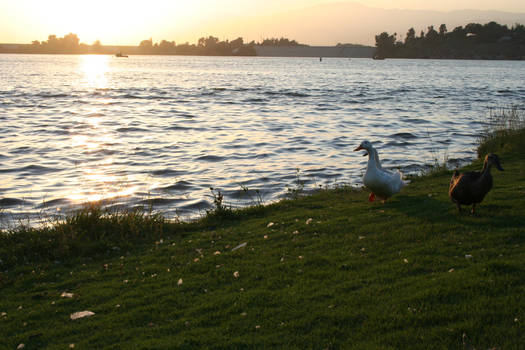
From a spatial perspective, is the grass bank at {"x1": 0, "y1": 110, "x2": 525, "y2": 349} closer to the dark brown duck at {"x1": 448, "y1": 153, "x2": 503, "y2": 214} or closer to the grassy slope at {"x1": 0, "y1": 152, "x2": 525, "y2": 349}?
the grassy slope at {"x1": 0, "y1": 152, "x2": 525, "y2": 349}

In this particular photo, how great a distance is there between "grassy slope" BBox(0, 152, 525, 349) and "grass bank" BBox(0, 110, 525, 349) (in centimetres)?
2

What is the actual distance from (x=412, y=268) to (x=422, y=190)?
7118 millimetres

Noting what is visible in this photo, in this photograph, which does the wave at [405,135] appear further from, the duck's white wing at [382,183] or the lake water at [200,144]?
the duck's white wing at [382,183]

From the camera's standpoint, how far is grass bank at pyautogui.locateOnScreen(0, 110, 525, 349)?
6809 mm

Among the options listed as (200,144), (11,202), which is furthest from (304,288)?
(200,144)

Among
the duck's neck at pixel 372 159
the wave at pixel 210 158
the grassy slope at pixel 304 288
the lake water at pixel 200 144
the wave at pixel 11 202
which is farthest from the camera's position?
the wave at pixel 210 158

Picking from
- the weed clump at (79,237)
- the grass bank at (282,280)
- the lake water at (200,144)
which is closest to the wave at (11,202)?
the lake water at (200,144)

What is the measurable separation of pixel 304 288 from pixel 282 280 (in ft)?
1.90

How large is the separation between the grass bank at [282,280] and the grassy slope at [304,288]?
0.08 ft

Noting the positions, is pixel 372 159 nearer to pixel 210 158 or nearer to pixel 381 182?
pixel 381 182

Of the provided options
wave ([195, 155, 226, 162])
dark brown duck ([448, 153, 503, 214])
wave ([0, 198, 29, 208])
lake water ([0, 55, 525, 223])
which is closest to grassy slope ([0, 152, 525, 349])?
dark brown duck ([448, 153, 503, 214])

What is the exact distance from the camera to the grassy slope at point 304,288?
677cm

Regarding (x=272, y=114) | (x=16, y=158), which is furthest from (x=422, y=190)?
(x=272, y=114)

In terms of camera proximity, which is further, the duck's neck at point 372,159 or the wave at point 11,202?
the wave at point 11,202
